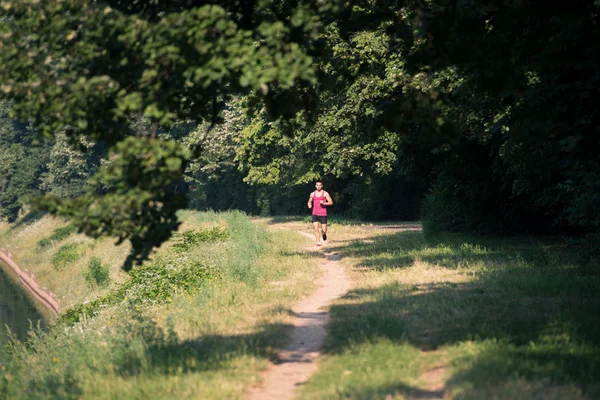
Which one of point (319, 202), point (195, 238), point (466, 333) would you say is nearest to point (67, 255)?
point (195, 238)

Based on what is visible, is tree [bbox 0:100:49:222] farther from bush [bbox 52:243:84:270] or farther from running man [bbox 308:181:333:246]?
running man [bbox 308:181:333:246]

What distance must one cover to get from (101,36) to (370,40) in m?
17.8

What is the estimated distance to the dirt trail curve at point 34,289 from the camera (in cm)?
3550

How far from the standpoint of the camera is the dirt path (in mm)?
9148

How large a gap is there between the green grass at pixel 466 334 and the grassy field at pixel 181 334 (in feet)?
3.26

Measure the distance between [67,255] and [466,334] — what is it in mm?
36293

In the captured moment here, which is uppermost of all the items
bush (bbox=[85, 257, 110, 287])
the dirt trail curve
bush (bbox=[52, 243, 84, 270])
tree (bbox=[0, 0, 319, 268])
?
tree (bbox=[0, 0, 319, 268])

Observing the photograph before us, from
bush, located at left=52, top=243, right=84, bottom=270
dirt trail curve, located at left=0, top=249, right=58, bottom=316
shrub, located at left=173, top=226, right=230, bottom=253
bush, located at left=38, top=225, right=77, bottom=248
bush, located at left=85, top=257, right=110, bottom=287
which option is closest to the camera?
shrub, located at left=173, top=226, right=230, bottom=253

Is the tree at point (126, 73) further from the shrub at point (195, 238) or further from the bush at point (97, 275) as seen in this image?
the bush at point (97, 275)

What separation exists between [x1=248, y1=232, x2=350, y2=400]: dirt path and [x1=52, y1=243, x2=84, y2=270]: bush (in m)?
28.3

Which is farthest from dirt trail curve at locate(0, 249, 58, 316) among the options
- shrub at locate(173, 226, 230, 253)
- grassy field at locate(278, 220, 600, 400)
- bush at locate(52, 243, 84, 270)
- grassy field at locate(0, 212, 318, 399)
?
grassy field at locate(278, 220, 600, 400)

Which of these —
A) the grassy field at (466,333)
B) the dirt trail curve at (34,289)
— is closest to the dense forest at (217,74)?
the grassy field at (466,333)

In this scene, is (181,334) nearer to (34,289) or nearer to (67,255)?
(34,289)

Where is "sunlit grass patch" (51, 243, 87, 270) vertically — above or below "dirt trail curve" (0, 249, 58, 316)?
above
